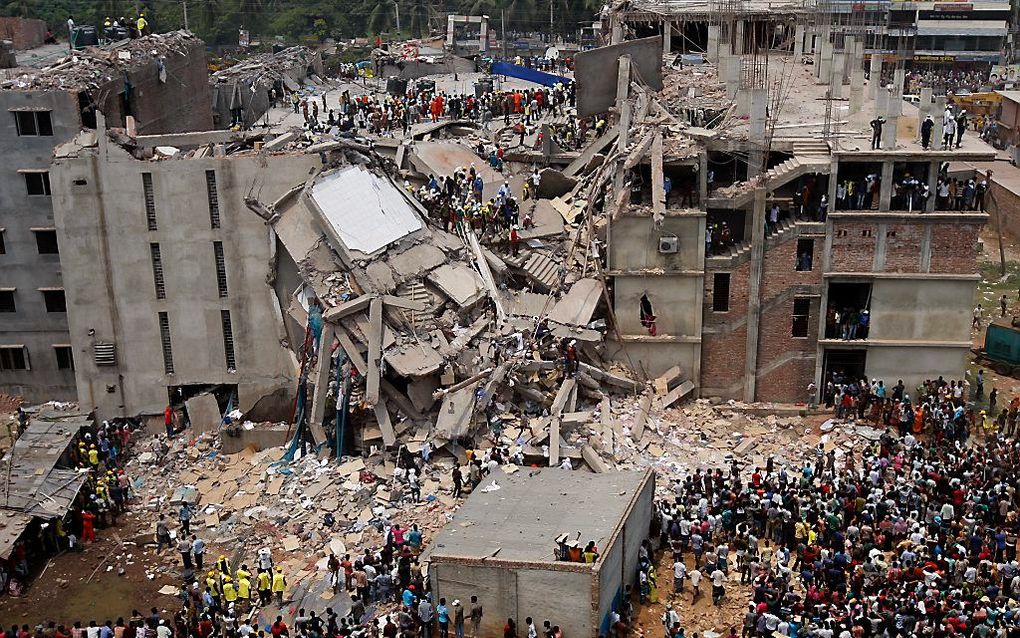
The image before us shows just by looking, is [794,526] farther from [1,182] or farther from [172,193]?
[1,182]

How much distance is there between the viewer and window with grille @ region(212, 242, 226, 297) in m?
34.0

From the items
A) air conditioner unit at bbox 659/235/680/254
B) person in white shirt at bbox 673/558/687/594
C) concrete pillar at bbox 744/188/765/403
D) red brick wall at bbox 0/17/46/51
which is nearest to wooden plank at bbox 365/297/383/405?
air conditioner unit at bbox 659/235/680/254

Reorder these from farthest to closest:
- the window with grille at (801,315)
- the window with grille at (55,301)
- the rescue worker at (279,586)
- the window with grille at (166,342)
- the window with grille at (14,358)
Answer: the window with grille at (14,358) → the window with grille at (55,301) → the window with grille at (166,342) → the window with grille at (801,315) → the rescue worker at (279,586)

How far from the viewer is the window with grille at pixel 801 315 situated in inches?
1309

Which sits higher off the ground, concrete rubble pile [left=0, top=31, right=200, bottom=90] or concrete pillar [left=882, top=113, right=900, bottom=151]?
concrete rubble pile [left=0, top=31, right=200, bottom=90]

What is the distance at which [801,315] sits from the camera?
33.5m

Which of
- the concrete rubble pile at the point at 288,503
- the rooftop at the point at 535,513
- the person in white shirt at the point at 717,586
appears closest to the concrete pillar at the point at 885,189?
the rooftop at the point at 535,513

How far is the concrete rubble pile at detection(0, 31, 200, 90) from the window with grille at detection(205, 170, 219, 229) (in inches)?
218

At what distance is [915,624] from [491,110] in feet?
90.9

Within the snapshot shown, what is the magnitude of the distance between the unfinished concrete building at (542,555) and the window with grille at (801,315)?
10.5m

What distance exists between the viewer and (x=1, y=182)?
35969mm

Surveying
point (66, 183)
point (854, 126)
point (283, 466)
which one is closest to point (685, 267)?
point (854, 126)

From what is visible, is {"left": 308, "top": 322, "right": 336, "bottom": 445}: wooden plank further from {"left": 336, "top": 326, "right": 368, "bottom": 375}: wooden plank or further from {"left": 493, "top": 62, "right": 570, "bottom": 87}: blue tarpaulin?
{"left": 493, "top": 62, "right": 570, "bottom": 87}: blue tarpaulin

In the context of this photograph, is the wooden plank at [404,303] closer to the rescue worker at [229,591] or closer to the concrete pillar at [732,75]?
the rescue worker at [229,591]
